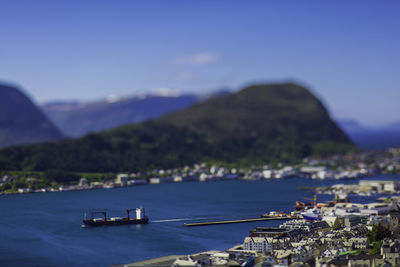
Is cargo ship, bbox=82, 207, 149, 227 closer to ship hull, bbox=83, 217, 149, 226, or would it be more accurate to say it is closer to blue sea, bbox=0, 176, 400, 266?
ship hull, bbox=83, 217, 149, 226

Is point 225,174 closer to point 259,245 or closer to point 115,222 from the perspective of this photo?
point 115,222

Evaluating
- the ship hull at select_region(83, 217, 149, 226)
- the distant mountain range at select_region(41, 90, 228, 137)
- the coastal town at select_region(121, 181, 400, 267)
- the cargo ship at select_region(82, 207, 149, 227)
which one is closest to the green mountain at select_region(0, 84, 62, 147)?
the distant mountain range at select_region(41, 90, 228, 137)

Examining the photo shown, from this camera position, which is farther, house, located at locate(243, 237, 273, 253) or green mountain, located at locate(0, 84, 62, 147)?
green mountain, located at locate(0, 84, 62, 147)

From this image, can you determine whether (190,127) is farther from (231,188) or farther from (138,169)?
(231,188)

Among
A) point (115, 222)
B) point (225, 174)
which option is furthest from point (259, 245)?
point (225, 174)

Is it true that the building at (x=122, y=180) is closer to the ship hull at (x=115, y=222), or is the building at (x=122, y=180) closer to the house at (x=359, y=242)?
the ship hull at (x=115, y=222)

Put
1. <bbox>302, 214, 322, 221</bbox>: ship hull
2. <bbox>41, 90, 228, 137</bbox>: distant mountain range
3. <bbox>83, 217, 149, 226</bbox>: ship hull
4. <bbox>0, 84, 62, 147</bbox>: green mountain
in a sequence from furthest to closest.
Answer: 1. <bbox>41, 90, 228, 137</bbox>: distant mountain range
2. <bbox>0, 84, 62, 147</bbox>: green mountain
3. <bbox>302, 214, 322, 221</bbox>: ship hull
4. <bbox>83, 217, 149, 226</bbox>: ship hull

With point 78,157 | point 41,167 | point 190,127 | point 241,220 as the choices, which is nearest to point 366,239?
point 241,220
